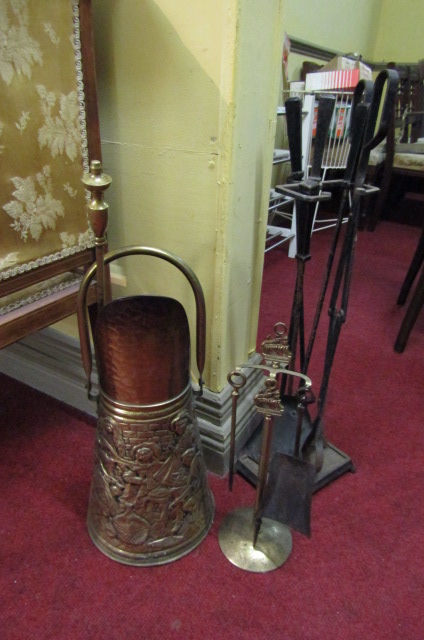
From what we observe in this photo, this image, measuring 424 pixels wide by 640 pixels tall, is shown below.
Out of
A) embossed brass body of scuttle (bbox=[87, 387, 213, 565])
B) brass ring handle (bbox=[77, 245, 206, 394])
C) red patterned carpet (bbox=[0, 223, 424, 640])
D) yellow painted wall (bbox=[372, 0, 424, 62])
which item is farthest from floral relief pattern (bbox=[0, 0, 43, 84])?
yellow painted wall (bbox=[372, 0, 424, 62])

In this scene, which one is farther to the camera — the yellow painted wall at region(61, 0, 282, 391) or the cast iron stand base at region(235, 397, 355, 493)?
the cast iron stand base at region(235, 397, 355, 493)

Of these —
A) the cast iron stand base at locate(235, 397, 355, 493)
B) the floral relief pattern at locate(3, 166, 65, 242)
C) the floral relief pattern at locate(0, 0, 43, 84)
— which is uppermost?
the floral relief pattern at locate(0, 0, 43, 84)

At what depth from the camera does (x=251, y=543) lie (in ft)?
3.00

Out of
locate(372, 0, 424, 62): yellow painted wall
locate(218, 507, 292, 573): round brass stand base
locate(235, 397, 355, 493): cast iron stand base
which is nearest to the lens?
locate(218, 507, 292, 573): round brass stand base

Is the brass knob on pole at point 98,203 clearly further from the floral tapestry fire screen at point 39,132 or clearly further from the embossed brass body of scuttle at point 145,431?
the floral tapestry fire screen at point 39,132

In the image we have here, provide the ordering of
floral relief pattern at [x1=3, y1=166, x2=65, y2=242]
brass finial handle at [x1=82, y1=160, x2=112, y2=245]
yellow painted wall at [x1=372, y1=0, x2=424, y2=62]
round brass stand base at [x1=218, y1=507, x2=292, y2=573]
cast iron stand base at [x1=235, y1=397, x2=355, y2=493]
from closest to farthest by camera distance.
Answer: brass finial handle at [x1=82, y1=160, x2=112, y2=245] < floral relief pattern at [x1=3, y1=166, x2=65, y2=242] < round brass stand base at [x1=218, y1=507, x2=292, y2=573] < cast iron stand base at [x1=235, y1=397, x2=355, y2=493] < yellow painted wall at [x1=372, y1=0, x2=424, y2=62]

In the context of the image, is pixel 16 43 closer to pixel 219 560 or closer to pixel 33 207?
pixel 33 207

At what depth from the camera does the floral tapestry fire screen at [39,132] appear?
27.7 inches

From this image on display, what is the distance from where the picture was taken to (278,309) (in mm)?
1878

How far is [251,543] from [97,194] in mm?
744

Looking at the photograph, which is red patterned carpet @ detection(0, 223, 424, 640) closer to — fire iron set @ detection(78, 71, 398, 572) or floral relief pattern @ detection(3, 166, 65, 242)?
fire iron set @ detection(78, 71, 398, 572)

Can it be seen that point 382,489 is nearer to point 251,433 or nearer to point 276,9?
point 251,433

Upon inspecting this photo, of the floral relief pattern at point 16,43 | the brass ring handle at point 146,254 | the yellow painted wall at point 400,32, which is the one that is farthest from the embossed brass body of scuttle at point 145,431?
the yellow painted wall at point 400,32

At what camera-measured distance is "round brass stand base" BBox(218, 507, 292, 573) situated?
882 millimetres
